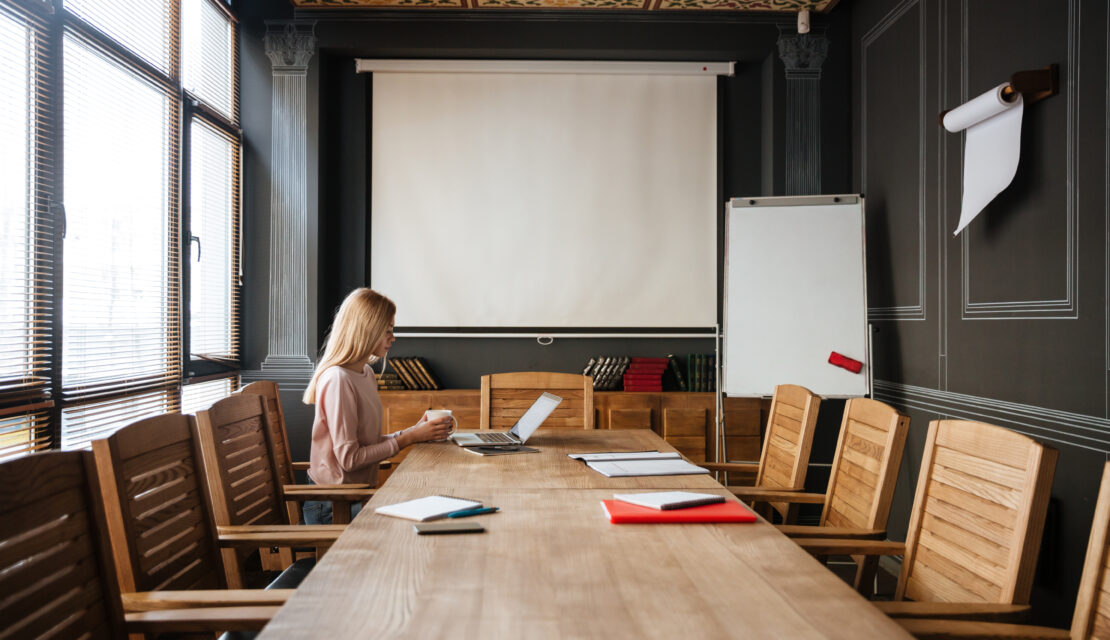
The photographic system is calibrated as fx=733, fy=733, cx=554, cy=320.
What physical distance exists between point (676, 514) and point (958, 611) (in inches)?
22.2

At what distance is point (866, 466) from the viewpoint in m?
2.08

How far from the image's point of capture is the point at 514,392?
11.0 feet

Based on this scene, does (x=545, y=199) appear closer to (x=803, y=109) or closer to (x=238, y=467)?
(x=803, y=109)

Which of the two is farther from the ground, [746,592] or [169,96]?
[169,96]

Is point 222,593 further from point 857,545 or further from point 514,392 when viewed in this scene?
point 514,392

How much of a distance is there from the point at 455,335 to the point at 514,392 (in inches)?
58.0

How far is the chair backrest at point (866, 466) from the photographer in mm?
1932

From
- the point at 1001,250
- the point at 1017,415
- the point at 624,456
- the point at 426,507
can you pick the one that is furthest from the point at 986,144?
the point at 426,507

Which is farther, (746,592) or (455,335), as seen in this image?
(455,335)

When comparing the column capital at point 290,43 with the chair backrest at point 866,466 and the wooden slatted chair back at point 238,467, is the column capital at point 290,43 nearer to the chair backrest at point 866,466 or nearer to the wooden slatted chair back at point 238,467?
the wooden slatted chair back at point 238,467

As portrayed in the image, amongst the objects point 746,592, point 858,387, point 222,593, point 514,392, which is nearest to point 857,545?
point 746,592

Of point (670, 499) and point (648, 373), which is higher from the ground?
point (648, 373)

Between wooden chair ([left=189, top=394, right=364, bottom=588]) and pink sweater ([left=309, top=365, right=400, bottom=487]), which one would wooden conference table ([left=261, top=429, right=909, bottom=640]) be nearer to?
wooden chair ([left=189, top=394, right=364, bottom=588])

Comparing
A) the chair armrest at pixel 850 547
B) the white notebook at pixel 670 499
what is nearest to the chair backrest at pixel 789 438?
the chair armrest at pixel 850 547
